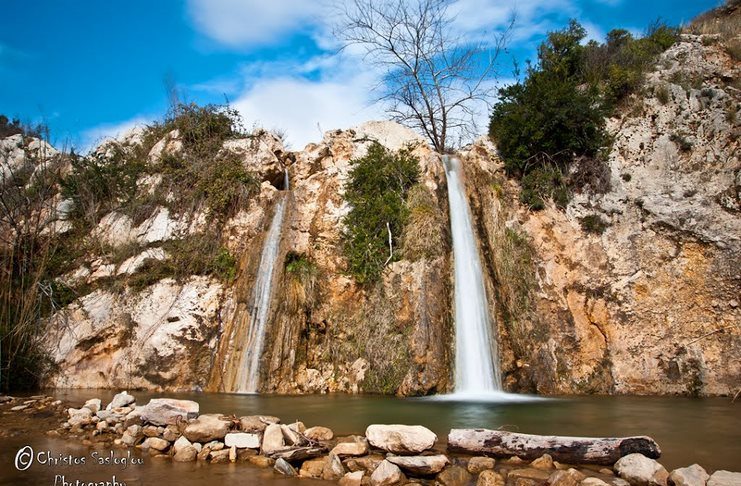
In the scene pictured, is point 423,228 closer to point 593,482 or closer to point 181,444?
point 181,444

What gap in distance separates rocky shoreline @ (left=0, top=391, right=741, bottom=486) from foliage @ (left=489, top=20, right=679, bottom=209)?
10844 millimetres

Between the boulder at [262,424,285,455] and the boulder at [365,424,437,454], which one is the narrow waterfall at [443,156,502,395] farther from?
the boulder at [262,424,285,455]

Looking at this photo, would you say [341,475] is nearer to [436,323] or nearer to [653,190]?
[436,323]

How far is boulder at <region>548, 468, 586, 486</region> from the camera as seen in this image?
15.4 feet

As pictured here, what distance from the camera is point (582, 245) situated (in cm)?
1391

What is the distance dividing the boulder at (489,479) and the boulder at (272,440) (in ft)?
7.97

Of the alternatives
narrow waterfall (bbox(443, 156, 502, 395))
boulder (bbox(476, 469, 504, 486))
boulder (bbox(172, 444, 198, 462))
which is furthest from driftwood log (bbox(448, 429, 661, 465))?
narrow waterfall (bbox(443, 156, 502, 395))

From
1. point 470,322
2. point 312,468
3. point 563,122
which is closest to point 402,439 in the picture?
point 312,468

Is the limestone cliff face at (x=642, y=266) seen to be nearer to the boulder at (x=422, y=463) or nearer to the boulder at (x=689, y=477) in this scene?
the boulder at (x=422, y=463)

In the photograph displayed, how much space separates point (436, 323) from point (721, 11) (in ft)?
76.9

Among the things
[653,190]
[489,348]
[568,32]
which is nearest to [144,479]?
[489,348]

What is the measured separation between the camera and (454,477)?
5.05m

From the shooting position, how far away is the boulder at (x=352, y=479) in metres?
5.07

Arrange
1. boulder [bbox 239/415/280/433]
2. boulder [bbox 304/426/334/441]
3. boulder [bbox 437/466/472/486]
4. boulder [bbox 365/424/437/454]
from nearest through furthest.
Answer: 1. boulder [bbox 437/466/472/486]
2. boulder [bbox 365/424/437/454]
3. boulder [bbox 304/426/334/441]
4. boulder [bbox 239/415/280/433]
